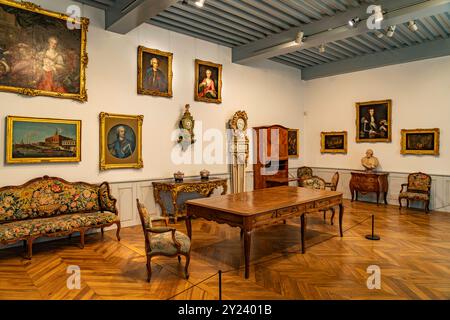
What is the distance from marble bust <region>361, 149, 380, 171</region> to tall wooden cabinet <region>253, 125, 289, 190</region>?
254 centimetres

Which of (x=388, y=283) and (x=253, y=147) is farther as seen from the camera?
(x=253, y=147)

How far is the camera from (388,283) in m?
3.75

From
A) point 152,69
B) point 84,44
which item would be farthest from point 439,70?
point 84,44

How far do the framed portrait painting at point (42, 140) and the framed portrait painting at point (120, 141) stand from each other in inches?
19.9

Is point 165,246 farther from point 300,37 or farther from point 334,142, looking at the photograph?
point 334,142

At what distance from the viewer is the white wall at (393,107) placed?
8203 mm

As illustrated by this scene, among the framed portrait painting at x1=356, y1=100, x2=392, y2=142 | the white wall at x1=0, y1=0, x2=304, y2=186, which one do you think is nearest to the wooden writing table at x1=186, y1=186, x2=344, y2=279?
the white wall at x1=0, y1=0, x2=304, y2=186

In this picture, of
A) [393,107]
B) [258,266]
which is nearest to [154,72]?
[258,266]

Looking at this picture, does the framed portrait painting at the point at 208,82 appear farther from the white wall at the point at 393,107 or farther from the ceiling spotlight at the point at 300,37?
the white wall at the point at 393,107

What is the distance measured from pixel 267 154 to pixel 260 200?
442 cm

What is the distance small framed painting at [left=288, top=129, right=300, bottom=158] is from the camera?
1070 cm

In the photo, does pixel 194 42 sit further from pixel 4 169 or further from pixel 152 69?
pixel 4 169

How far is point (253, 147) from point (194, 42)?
351 cm

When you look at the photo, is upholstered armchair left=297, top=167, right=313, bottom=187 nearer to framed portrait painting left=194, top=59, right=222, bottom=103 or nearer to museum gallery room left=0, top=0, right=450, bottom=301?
museum gallery room left=0, top=0, right=450, bottom=301
